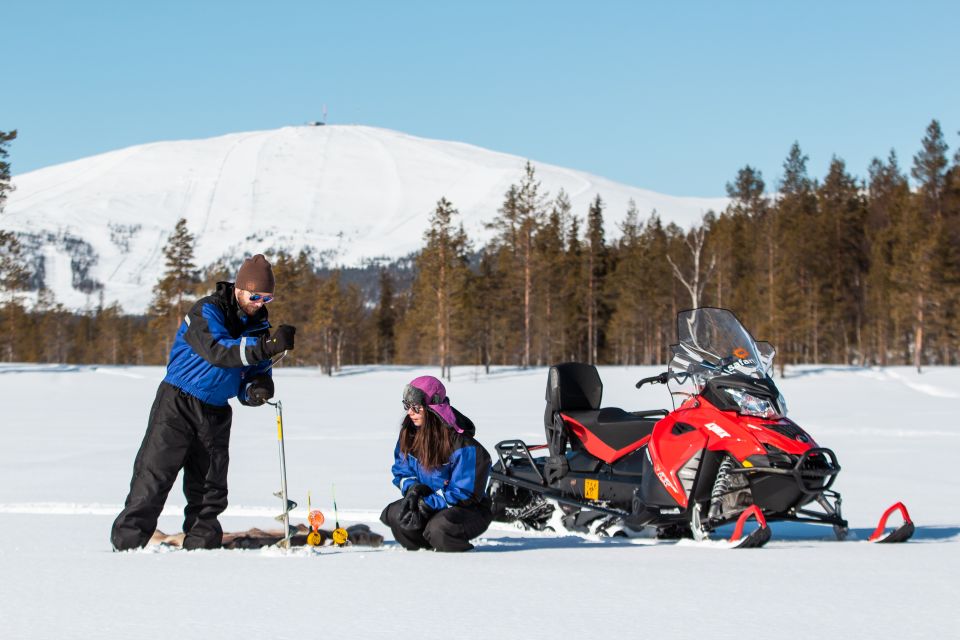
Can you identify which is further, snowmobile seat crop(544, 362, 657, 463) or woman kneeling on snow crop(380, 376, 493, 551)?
snowmobile seat crop(544, 362, 657, 463)

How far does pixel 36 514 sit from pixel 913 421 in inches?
711

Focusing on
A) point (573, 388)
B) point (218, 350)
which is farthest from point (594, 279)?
point (218, 350)

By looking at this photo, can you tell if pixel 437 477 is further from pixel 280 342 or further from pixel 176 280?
pixel 176 280

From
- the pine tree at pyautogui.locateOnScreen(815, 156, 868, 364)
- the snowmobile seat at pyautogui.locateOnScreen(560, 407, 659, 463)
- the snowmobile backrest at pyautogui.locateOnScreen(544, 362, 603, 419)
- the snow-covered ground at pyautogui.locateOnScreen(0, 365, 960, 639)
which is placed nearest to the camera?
the snow-covered ground at pyautogui.locateOnScreen(0, 365, 960, 639)

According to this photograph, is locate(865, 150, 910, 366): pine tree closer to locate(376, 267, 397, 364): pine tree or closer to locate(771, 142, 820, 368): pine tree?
locate(771, 142, 820, 368): pine tree

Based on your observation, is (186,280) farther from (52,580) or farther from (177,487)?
(52,580)

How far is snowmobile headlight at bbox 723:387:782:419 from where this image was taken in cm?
591

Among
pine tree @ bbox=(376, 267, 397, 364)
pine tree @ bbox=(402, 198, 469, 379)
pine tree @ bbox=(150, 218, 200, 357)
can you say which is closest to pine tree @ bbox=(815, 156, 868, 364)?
pine tree @ bbox=(402, 198, 469, 379)

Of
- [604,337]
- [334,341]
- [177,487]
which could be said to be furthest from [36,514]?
[604,337]

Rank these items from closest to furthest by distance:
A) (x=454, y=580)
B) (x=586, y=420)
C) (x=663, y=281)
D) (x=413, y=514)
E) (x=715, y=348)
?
1. (x=454, y=580)
2. (x=413, y=514)
3. (x=715, y=348)
4. (x=586, y=420)
5. (x=663, y=281)

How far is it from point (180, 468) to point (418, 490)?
4.51 feet

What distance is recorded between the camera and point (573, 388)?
753 centimetres

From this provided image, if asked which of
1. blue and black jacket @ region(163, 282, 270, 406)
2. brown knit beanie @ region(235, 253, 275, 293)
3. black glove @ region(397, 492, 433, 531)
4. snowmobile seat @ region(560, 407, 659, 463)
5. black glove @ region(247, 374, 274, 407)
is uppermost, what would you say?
brown knit beanie @ region(235, 253, 275, 293)

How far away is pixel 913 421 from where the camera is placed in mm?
20781
